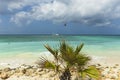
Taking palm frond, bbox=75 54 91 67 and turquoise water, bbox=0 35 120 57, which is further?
turquoise water, bbox=0 35 120 57

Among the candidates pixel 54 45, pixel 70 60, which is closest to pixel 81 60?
pixel 70 60

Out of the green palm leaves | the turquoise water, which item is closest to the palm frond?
the green palm leaves

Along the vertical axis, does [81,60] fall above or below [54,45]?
above

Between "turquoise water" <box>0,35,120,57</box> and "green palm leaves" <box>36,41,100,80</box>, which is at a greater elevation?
"green palm leaves" <box>36,41,100,80</box>

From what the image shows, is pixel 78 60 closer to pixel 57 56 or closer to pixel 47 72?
pixel 57 56

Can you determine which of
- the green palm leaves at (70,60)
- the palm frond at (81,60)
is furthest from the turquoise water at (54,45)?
the palm frond at (81,60)

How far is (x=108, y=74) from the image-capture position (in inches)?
585

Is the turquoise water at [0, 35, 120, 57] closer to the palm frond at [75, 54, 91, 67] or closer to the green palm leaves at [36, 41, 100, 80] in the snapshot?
the green palm leaves at [36, 41, 100, 80]

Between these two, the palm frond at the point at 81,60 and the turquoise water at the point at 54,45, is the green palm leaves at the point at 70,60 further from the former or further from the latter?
the turquoise water at the point at 54,45

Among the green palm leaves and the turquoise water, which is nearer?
the green palm leaves

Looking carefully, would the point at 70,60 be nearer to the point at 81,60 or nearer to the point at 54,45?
the point at 81,60

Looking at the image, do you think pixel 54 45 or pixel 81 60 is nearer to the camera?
pixel 81 60

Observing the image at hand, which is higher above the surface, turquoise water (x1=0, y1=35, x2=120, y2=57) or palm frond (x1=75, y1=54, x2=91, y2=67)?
palm frond (x1=75, y1=54, x2=91, y2=67)

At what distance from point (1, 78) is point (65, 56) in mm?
5670
